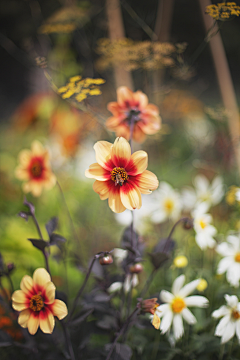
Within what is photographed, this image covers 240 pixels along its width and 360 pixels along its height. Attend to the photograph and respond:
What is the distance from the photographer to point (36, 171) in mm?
638

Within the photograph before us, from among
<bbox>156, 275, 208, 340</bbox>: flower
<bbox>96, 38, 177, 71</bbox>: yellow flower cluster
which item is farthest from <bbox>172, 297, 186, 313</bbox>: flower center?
<bbox>96, 38, 177, 71</bbox>: yellow flower cluster

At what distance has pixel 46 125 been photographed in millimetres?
1609

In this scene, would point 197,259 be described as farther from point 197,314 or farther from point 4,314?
point 4,314

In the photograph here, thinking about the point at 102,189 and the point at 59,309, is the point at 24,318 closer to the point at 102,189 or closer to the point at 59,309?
the point at 59,309

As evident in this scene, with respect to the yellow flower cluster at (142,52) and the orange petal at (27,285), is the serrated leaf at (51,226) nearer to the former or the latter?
the orange petal at (27,285)

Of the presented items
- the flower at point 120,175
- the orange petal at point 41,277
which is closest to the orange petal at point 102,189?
the flower at point 120,175

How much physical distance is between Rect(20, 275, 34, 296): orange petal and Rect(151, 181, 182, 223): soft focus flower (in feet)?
1.31

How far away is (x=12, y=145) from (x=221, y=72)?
1344 millimetres

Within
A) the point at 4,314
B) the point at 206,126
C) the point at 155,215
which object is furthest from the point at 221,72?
the point at 4,314

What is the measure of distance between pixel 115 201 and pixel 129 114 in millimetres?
243

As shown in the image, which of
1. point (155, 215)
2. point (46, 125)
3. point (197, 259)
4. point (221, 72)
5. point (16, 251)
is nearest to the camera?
point (155, 215)

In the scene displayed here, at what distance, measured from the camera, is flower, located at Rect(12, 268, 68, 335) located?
381 millimetres

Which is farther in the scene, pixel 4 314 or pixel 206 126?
pixel 206 126

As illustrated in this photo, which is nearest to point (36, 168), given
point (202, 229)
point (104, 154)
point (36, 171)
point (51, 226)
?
point (36, 171)
